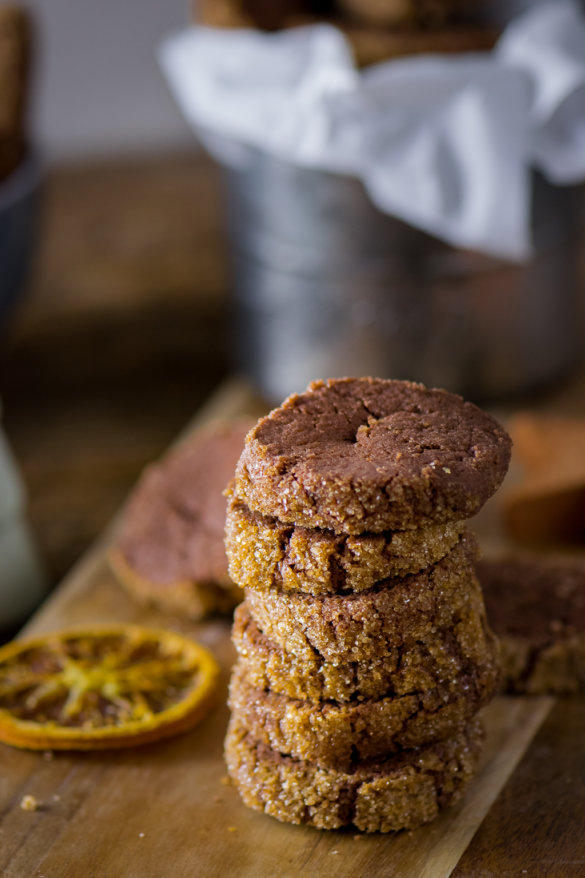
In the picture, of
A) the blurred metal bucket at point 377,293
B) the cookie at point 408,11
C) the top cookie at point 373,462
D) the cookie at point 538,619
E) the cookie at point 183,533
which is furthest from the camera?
the blurred metal bucket at point 377,293

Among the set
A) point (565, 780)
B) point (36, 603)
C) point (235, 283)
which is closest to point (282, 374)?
point (235, 283)

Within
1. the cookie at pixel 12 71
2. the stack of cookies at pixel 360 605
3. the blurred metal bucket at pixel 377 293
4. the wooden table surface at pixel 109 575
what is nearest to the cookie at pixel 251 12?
the blurred metal bucket at pixel 377 293

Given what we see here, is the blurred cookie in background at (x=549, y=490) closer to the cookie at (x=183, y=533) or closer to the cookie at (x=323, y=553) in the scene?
the cookie at (x=183, y=533)

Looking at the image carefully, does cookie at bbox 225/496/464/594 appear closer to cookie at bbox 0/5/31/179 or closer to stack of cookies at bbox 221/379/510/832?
stack of cookies at bbox 221/379/510/832

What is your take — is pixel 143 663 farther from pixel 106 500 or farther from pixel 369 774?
pixel 106 500

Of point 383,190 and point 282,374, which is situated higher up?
point 383,190

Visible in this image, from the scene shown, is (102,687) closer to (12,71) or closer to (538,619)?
(538,619)

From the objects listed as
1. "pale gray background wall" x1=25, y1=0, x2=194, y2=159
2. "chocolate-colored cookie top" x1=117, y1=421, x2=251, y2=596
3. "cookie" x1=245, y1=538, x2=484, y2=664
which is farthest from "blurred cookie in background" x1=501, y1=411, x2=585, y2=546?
"pale gray background wall" x1=25, y1=0, x2=194, y2=159
